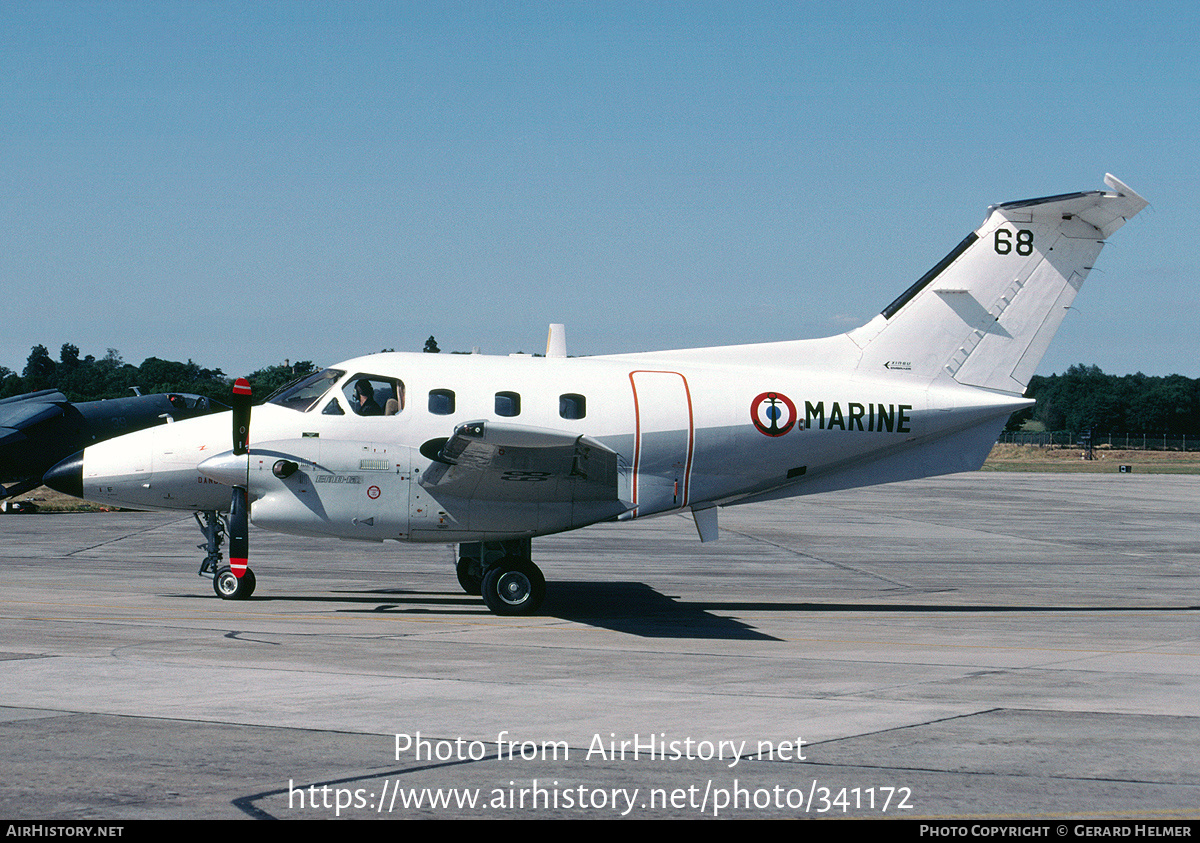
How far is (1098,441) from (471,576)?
5258 inches

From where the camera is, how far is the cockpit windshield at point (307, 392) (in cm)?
1593

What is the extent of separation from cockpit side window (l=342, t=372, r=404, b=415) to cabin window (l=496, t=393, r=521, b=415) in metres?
1.34

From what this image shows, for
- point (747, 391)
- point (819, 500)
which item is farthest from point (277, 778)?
point (819, 500)

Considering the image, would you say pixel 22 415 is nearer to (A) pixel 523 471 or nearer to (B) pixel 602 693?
(A) pixel 523 471

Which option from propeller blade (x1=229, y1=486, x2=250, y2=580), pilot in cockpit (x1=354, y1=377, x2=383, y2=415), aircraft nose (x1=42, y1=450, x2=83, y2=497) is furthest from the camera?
aircraft nose (x1=42, y1=450, x2=83, y2=497)

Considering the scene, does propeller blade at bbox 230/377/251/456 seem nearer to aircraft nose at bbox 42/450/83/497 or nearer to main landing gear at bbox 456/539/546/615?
aircraft nose at bbox 42/450/83/497

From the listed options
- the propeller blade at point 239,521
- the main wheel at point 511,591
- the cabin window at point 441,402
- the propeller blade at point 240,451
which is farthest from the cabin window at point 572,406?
the propeller blade at point 239,521

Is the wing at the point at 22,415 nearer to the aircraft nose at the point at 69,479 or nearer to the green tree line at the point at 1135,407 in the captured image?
Result: the aircraft nose at the point at 69,479

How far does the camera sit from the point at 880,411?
667 inches

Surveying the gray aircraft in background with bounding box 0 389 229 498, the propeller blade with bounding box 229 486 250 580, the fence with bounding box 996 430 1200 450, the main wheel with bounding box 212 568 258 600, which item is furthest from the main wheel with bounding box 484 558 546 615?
the fence with bounding box 996 430 1200 450

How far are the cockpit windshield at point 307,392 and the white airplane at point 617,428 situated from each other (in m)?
0.03

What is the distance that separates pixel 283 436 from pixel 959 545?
60.3ft

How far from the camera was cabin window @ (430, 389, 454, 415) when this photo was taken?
15852 mm
